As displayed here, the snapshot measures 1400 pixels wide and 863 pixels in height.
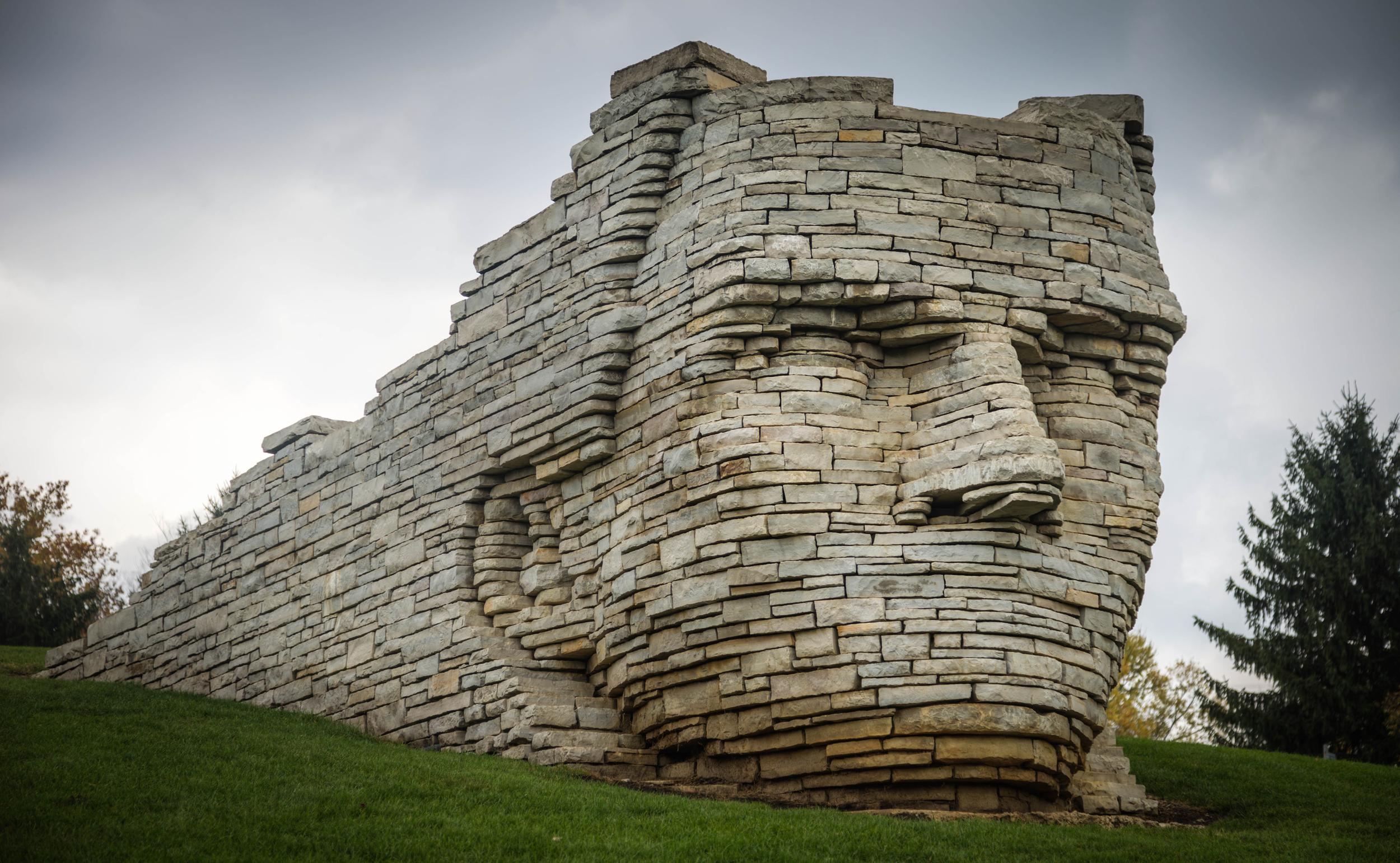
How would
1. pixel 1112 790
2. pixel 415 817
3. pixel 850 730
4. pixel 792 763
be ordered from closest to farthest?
pixel 415 817, pixel 850 730, pixel 792 763, pixel 1112 790

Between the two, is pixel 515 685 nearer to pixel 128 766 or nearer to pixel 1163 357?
pixel 128 766

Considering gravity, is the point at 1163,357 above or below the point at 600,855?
above

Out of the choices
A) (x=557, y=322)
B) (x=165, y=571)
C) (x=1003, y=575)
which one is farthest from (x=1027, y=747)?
(x=165, y=571)

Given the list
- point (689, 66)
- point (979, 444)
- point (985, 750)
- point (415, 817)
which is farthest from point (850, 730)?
point (689, 66)

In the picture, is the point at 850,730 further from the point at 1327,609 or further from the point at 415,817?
the point at 1327,609

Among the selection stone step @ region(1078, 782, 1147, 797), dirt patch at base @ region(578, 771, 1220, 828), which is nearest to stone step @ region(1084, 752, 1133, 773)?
stone step @ region(1078, 782, 1147, 797)

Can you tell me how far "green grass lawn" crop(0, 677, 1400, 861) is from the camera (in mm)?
8211

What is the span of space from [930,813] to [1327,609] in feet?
42.7

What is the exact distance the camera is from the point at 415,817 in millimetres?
8945

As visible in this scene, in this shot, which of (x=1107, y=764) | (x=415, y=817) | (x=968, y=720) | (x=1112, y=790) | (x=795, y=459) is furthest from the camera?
(x=1107, y=764)

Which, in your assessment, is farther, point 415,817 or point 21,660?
point 21,660

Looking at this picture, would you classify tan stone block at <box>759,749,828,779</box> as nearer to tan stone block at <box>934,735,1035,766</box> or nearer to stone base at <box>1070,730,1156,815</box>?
tan stone block at <box>934,735,1035,766</box>

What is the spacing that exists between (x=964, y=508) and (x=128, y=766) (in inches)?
253

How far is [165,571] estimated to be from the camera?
1647cm
